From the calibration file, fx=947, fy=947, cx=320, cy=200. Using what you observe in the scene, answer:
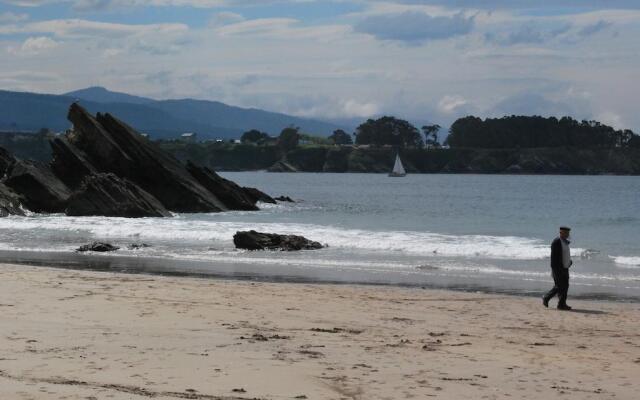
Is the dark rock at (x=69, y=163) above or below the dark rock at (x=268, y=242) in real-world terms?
above

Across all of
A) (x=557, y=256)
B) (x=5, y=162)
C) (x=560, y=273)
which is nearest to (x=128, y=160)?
(x=5, y=162)

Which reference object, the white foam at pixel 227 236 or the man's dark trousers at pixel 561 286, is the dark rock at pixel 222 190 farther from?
the man's dark trousers at pixel 561 286

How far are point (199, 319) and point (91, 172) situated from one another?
1335 inches

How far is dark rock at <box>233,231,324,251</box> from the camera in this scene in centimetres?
2636

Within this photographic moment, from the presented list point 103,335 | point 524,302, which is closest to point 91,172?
point 524,302

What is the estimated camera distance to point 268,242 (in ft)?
86.8

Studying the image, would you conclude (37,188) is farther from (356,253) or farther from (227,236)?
(356,253)

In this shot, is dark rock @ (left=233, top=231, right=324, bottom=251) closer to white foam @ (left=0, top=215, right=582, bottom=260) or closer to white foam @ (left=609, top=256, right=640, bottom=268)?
white foam @ (left=0, top=215, right=582, bottom=260)

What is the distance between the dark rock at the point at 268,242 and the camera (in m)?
26.4

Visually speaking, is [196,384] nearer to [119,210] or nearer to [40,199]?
[119,210]

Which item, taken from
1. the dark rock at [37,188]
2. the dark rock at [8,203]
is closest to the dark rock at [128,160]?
the dark rock at [37,188]

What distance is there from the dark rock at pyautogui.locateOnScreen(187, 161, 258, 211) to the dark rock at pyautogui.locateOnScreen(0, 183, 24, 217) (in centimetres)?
1059

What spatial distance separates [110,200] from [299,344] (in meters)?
29.4

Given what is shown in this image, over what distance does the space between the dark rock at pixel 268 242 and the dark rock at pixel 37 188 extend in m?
18.2
